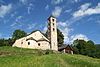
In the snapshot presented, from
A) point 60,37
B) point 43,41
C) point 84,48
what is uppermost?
point 60,37

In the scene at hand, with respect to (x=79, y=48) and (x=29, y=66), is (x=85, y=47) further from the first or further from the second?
(x=29, y=66)

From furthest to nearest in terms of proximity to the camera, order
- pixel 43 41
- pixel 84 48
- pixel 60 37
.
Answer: pixel 84 48
pixel 60 37
pixel 43 41

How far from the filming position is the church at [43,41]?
82438mm

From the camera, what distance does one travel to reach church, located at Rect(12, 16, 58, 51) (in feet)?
270

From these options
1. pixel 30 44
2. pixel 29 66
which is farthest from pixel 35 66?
pixel 30 44

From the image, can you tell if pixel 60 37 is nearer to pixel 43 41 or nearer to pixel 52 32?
pixel 52 32

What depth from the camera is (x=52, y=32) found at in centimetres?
8469

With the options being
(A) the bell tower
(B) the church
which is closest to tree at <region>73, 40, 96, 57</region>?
(A) the bell tower

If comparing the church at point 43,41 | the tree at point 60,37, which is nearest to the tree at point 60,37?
the tree at point 60,37

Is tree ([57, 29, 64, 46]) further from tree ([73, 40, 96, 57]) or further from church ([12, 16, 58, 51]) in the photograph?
church ([12, 16, 58, 51])

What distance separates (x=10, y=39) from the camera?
376ft

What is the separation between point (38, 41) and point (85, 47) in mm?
35326

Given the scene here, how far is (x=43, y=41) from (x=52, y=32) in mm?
4694

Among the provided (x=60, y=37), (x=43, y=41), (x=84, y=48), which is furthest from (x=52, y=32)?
(x=84, y=48)
